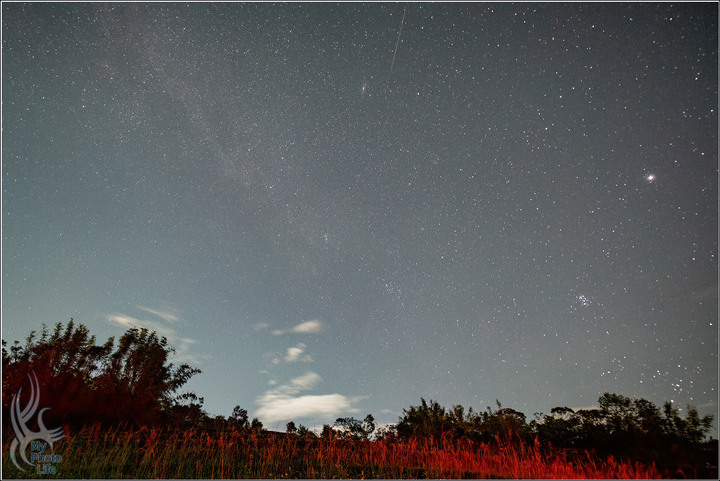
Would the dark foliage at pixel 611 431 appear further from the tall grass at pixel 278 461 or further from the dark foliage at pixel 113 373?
the dark foliage at pixel 113 373

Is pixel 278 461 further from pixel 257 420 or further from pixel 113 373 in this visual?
pixel 113 373

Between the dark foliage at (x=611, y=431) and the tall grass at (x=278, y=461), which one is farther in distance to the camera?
the dark foliage at (x=611, y=431)

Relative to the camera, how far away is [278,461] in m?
11.9

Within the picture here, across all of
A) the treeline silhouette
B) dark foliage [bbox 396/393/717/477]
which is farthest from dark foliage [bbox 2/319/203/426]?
dark foliage [bbox 396/393/717/477]

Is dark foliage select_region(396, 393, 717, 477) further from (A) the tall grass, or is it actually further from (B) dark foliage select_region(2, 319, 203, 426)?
(B) dark foliage select_region(2, 319, 203, 426)

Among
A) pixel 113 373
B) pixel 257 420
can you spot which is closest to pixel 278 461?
pixel 257 420

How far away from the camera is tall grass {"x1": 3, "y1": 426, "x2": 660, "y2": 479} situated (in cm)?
1041

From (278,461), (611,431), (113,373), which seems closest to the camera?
(278,461)

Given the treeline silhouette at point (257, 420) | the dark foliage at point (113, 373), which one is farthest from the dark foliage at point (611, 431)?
the dark foliage at point (113, 373)

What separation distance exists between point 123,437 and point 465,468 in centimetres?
1177

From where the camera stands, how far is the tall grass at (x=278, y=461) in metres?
10.4

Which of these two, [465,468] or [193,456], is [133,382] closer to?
[193,456]

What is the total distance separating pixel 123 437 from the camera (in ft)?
42.8

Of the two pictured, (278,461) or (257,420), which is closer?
(278,461)
